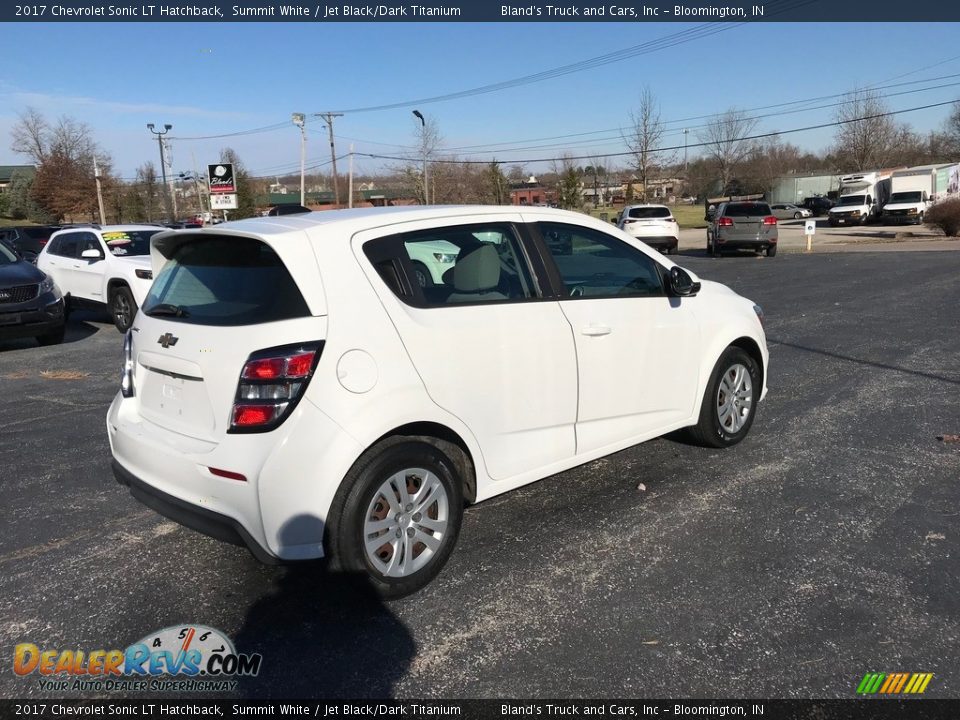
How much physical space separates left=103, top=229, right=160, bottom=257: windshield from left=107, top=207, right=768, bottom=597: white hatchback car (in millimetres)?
8990

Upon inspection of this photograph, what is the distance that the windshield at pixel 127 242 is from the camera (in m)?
12.0

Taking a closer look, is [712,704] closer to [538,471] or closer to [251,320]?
[538,471]

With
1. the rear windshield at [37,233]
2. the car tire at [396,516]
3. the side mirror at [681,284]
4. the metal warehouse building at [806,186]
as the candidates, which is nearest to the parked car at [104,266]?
the side mirror at [681,284]

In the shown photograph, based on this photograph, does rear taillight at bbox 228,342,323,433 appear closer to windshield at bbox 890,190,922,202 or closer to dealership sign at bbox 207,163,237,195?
dealership sign at bbox 207,163,237,195

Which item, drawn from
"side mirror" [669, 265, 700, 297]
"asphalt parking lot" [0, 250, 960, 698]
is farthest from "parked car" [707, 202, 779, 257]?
"side mirror" [669, 265, 700, 297]

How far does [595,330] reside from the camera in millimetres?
4133

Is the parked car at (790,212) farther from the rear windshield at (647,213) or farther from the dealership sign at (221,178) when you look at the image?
the dealership sign at (221,178)

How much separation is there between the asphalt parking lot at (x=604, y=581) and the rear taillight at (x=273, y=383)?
92 cm

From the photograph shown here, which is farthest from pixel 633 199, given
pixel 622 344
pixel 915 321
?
pixel 622 344

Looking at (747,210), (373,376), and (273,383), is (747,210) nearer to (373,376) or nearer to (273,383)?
(373,376)

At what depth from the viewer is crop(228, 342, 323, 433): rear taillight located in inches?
120

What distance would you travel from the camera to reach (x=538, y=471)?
13.0 ft

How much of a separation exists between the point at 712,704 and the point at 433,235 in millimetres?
2416

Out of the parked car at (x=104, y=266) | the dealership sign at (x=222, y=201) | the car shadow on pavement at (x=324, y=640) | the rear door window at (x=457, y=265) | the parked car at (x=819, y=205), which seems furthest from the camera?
the parked car at (x=819, y=205)
